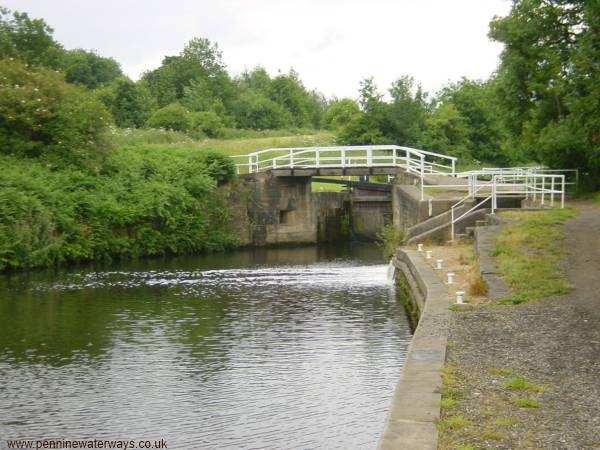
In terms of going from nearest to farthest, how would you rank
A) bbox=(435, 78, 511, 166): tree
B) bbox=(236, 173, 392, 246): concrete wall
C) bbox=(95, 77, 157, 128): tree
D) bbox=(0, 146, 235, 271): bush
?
1. bbox=(0, 146, 235, 271): bush
2. bbox=(236, 173, 392, 246): concrete wall
3. bbox=(435, 78, 511, 166): tree
4. bbox=(95, 77, 157, 128): tree

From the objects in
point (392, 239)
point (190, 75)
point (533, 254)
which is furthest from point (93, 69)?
point (533, 254)

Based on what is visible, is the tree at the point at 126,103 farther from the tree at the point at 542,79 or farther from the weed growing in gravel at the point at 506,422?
the weed growing in gravel at the point at 506,422

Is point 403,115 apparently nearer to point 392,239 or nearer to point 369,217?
point 369,217

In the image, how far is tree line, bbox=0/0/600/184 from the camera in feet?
84.4

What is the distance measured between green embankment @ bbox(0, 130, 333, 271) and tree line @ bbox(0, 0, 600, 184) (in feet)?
5.85

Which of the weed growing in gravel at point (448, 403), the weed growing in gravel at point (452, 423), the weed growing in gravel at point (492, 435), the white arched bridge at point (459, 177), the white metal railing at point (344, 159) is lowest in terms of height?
the weed growing in gravel at point (492, 435)

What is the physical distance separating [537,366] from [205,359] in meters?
5.66

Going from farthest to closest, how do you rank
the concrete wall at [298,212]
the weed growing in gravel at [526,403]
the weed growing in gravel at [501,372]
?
the concrete wall at [298,212] < the weed growing in gravel at [501,372] < the weed growing in gravel at [526,403]

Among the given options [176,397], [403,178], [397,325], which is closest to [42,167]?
[403,178]

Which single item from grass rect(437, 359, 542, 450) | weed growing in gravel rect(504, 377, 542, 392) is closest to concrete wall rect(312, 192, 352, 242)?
grass rect(437, 359, 542, 450)

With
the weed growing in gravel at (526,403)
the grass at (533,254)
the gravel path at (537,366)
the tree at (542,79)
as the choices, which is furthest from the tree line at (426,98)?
the weed growing in gravel at (526,403)

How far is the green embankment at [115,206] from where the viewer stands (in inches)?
1015

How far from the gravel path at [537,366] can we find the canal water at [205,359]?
4.46 feet

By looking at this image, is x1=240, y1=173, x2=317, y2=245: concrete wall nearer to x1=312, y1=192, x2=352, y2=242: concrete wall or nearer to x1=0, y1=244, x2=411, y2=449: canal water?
x1=312, y1=192, x2=352, y2=242: concrete wall
